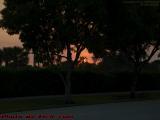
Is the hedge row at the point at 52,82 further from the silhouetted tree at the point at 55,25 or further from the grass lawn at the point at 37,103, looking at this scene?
the silhouetted tree at the point at 55,25

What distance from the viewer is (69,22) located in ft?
108

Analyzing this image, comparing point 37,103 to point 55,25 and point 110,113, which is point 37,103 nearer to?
point 55,25

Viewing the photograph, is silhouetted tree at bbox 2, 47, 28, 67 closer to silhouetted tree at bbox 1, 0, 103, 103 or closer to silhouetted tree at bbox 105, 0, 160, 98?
silhouetted tree at bbox 105, 0, 160, 98

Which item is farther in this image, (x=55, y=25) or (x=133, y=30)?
(x=133, y=30)

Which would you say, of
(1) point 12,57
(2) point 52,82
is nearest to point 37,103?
(2) point 52,82

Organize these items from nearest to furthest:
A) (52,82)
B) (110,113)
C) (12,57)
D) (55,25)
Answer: (110,113), (55,25), (52,82), (12,57)

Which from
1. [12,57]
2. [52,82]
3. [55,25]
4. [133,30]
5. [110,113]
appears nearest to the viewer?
[110,113]

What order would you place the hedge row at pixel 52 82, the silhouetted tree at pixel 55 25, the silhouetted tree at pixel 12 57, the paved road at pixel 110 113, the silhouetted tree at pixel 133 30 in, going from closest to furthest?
the paved road at pixel 110 113 < the silhouetted tree at pixel 55 25 < the silhouetted tree at pixel 133 30 < the hedge row at pixel 52 82 < the silhouetted tree at pixel 12 57

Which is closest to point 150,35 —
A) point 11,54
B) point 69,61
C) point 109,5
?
point 109,5

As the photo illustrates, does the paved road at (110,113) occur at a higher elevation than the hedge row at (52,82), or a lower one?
lower

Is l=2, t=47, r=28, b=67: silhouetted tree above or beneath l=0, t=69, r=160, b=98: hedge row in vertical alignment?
above

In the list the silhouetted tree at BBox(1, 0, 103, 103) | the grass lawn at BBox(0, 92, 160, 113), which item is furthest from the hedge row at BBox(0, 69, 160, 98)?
the silhouetted tree at BBox(1, 0, 103, 103)

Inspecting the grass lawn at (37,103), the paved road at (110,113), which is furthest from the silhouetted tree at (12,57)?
the paved road at (110,113)

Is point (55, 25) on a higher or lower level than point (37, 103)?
higher
